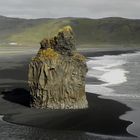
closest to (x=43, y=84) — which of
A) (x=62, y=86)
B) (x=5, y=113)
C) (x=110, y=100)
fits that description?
(x=62, y=86)

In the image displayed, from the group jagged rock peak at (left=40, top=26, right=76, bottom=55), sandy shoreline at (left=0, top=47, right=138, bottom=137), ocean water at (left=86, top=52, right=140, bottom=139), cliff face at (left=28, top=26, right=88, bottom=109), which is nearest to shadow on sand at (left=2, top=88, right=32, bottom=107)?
sandy shoreline at (left=0, top=47, right=138, bottom=137)

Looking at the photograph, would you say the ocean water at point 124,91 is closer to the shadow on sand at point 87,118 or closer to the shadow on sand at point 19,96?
the shadow on sand at point 87,118

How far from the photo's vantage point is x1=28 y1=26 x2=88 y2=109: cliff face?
36.2 meters

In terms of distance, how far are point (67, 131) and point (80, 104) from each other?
278 inches

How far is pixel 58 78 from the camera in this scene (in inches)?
1442

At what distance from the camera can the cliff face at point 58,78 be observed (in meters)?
36.2

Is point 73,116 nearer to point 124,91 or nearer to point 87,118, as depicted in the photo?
point 87,118

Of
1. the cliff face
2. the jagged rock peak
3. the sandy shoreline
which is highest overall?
the jagged rock peak

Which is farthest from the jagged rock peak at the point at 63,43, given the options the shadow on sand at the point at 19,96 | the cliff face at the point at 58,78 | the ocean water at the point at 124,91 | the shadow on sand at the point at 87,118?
the ocean water at the point at 124,91

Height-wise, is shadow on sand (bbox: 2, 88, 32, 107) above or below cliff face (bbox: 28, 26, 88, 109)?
below

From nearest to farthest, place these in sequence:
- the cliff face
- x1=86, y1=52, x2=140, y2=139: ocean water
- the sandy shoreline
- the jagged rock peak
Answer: the sandy shoreline, x1=86, y1=52, x2=140, y2=139: ocean water, the cliff face, the jagged rock peak

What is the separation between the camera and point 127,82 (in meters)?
56.1

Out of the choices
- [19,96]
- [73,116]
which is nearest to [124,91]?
[19,96]

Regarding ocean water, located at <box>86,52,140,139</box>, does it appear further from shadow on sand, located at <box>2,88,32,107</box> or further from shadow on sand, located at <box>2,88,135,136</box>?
shadow on sand, located at <box>2,88,32,107</box>
